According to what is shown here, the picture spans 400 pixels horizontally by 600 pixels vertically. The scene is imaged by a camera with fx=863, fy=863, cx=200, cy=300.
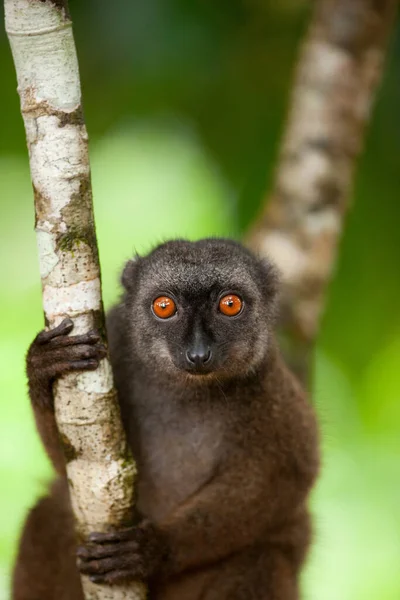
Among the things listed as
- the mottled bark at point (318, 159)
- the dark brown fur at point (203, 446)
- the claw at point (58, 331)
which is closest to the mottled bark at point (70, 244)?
the claw at point (58, 331)

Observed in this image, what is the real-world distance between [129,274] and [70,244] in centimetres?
155

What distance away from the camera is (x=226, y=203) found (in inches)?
355

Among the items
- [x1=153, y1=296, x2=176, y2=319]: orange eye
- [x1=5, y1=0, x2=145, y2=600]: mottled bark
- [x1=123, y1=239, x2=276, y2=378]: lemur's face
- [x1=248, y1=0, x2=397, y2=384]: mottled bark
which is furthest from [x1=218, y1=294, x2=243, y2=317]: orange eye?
[x1=248, y1=0, x2=397, y2=384]: mottled bark

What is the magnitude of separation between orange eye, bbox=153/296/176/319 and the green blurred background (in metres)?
3.08

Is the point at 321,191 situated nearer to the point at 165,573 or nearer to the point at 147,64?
the point at 147,64

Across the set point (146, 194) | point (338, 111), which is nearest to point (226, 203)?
point (146, 194)

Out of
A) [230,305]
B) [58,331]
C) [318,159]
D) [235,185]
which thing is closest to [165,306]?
[230,305]

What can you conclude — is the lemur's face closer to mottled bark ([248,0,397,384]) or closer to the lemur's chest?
the lemur's chest

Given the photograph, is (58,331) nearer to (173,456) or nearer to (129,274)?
(129,274)

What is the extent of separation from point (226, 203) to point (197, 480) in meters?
3.80

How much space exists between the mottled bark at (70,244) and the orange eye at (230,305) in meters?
1.10

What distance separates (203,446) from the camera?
5.98 meters

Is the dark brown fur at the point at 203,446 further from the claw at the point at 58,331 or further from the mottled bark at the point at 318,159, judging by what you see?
the mottled bark at the point at 318,159

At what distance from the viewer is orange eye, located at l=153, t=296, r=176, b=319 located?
5.57 metres
